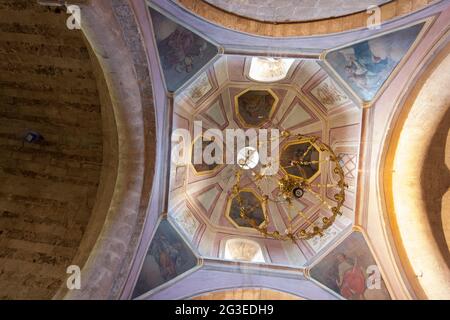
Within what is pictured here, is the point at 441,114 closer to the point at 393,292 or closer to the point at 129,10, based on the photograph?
the point at 393,292

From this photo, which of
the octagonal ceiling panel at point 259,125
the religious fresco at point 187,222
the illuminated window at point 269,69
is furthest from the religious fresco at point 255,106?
the religious fresco at point 187,222

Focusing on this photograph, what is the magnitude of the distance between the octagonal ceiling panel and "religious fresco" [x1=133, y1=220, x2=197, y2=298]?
1.14 ft

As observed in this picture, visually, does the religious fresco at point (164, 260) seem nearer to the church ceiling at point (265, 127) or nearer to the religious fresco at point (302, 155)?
the church ceiling at point (265, 127)

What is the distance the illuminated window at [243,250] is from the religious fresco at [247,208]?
0.49 metres

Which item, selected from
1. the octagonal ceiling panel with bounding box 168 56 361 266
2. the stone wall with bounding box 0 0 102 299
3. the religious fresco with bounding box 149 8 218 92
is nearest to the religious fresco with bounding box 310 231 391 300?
the octagonal ceiling panel with bounding box 168 56 361 266

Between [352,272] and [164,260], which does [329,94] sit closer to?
[352,272]

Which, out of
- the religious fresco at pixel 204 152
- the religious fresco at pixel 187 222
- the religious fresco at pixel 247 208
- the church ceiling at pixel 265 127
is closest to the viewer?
the church ceiling at pixel 265 127

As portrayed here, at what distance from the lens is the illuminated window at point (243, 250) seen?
26.5ft

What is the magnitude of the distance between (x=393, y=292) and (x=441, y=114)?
3.47 m

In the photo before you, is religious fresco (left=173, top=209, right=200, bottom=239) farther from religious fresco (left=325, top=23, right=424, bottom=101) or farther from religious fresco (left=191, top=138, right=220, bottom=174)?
religious fresco (left=325, top=23, right=424, bottom=101)

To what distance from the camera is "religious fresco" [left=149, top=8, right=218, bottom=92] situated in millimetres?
5801

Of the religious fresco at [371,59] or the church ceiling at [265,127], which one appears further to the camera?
the church ceiling at [265,127]

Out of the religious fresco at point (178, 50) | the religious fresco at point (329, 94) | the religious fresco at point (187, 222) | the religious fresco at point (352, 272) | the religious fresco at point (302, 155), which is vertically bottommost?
the religious fresco at point (352, 272)

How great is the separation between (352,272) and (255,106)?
181 inches
